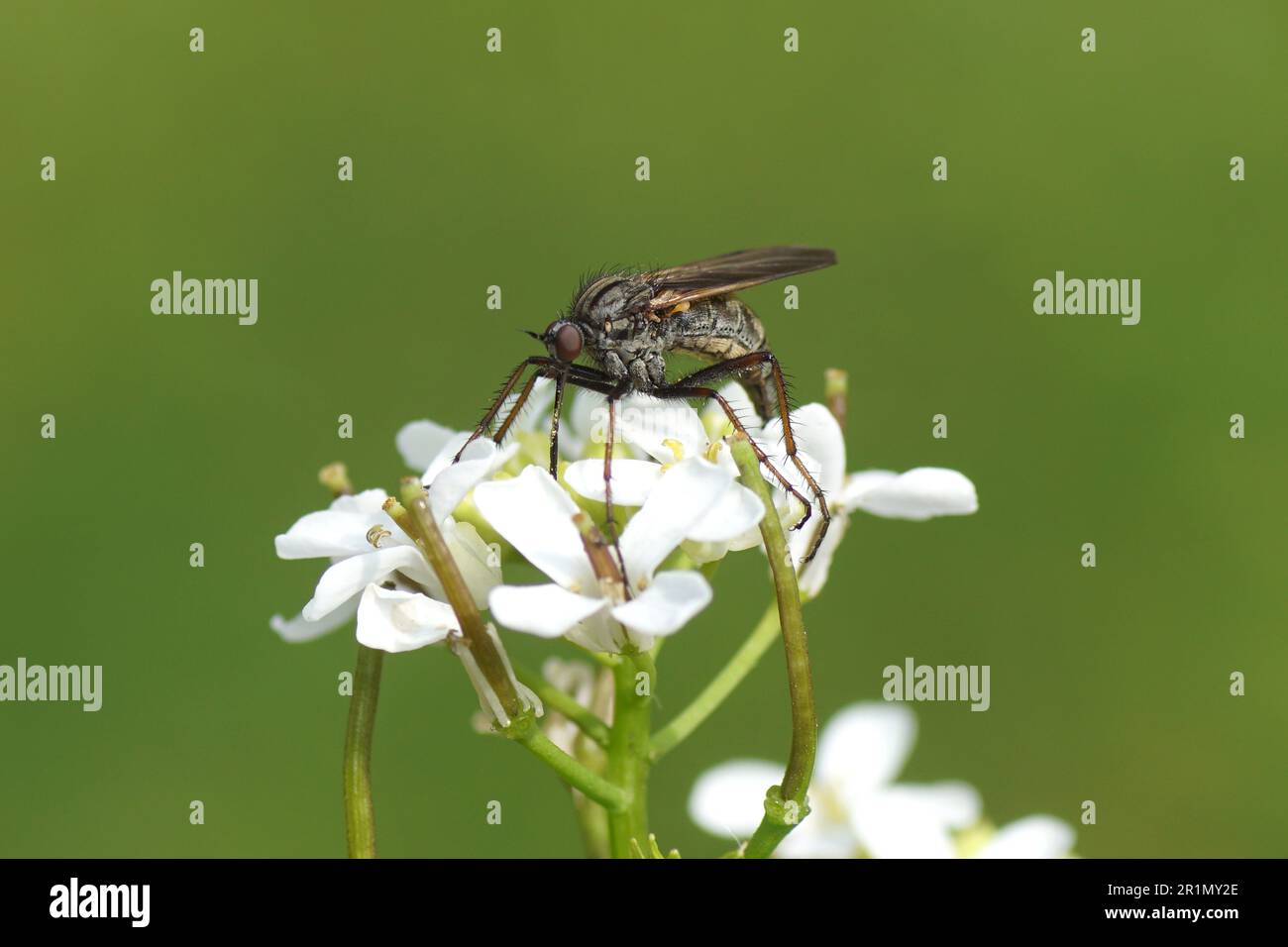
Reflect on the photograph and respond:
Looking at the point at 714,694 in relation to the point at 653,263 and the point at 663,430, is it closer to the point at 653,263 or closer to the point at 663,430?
the point at 663,430

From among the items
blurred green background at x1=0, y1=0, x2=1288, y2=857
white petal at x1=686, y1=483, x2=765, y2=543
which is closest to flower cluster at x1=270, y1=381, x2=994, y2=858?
white petal at x1=686, y1=483, x2=765, y2=543

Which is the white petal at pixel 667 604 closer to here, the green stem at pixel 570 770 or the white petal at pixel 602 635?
the white petal at pixel 602 635

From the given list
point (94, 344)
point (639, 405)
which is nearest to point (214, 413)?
point (94, 344)

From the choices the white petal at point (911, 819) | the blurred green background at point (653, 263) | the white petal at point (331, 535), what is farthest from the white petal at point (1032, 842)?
the blurred green background at point (653, 263)

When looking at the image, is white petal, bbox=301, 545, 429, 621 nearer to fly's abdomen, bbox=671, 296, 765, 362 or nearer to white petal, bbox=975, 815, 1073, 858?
fly's abdomen, bbox=671, 296, 765, 362

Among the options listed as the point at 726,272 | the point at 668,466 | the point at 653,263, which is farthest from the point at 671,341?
the point at 653,263
